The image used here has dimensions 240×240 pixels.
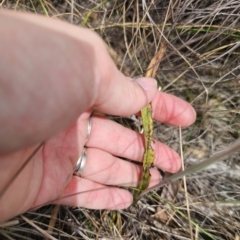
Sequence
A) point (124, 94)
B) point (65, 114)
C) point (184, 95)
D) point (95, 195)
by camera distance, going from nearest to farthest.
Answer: point (65, 114)
point (124, 94)
point (95, 195)
point (184, 95)

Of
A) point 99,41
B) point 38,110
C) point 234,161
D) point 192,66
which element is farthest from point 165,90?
point 38,110

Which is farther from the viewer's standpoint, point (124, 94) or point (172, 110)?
point (172, 110)

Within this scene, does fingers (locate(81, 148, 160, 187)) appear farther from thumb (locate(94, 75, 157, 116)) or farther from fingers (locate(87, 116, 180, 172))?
thumb (locate(94, 75, 157, 116))

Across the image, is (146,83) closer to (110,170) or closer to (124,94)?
(124,94)

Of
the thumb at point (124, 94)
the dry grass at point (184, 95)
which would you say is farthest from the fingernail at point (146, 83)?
the dry grass at point (184, 95)

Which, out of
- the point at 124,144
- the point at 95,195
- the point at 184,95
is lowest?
the point at 95,195

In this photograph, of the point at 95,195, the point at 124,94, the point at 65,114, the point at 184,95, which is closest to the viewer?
the point at 65,114

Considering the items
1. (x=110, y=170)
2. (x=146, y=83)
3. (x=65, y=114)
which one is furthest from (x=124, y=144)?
(x=65, y=114)

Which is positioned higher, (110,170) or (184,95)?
(184,95)
